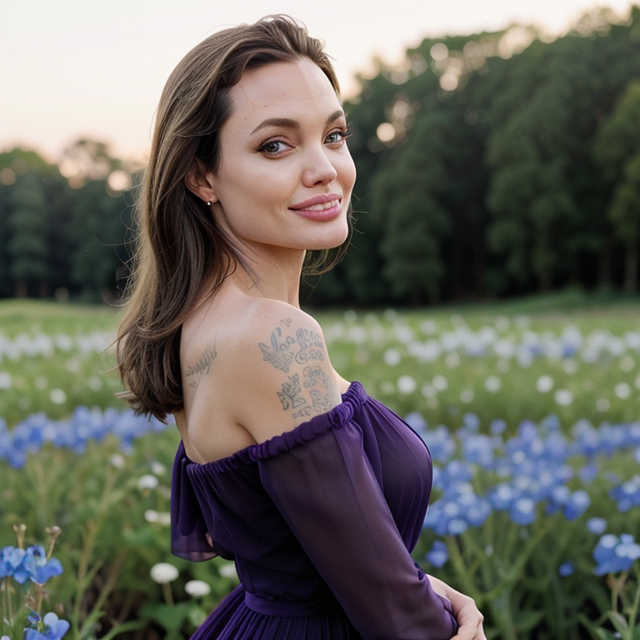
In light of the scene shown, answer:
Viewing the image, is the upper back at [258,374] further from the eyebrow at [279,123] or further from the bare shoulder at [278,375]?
the eyebrow at [279,123]

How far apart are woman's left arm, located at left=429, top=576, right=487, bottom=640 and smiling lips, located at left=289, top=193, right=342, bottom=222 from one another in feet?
2.33

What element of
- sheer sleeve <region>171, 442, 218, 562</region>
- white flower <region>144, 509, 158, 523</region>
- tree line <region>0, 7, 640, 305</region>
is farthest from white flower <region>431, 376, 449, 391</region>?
tree line <region>0, 7, 640, 305</region>

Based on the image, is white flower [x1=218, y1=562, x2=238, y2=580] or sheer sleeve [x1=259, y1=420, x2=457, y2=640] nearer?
sheer sleeve [x1=259, y1=420, x2=457, y2=640]

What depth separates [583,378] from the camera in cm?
605

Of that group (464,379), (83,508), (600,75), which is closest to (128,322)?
(83,508)

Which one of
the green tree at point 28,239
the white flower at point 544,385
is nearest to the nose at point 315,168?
the white flower at point 544,385

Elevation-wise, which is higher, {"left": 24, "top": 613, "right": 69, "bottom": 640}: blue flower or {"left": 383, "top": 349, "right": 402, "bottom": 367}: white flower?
{"left": 24, "top": 613, "right": 69, "bottom": 640}: blue flower

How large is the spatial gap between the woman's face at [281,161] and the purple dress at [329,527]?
12.4 inches

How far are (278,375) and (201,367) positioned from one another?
17 cm

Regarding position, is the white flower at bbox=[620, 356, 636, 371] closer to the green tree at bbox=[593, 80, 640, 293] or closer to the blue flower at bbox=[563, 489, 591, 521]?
the blue flower at bbox=[563, 489, 591, 521]

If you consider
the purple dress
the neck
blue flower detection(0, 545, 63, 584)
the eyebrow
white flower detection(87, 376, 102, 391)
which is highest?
the eyebrow

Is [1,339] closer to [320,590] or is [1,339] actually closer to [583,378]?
[583,378]

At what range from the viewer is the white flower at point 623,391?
536 centimetres

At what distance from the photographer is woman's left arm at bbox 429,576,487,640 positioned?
137cm
